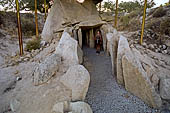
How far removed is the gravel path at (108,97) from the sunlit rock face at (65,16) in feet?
8.60

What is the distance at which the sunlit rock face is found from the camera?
16.9 feet

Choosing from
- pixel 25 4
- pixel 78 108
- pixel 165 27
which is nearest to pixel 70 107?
pixel 78 108

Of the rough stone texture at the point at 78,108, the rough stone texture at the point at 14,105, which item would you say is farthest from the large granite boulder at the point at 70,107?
the rough stone texture at the point at 14,105

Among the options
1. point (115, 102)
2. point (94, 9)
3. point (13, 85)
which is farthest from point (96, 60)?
point (94, 9)

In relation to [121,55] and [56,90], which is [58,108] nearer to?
[56,90]

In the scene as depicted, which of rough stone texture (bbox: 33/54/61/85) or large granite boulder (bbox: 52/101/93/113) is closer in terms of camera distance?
large granite boulder (bbox: 52/101/93/113)

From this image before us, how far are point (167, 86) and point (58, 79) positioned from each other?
8.60 feet

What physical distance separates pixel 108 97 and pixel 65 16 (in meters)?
3.95

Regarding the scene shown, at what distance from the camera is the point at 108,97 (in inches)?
108

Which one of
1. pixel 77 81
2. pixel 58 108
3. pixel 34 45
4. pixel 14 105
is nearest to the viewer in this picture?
pixel 58 108

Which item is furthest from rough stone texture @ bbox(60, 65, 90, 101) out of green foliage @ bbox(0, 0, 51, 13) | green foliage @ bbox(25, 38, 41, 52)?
green foliage @ bbox(0, 0, 51, 13)

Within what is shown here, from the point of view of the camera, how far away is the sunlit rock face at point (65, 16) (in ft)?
16.9

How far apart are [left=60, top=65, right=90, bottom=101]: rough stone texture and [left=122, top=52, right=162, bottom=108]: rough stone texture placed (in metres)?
1.09

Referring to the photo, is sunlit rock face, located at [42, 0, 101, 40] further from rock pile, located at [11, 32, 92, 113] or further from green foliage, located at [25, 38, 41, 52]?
rock pile, located at [11, 32, 92, 113]
